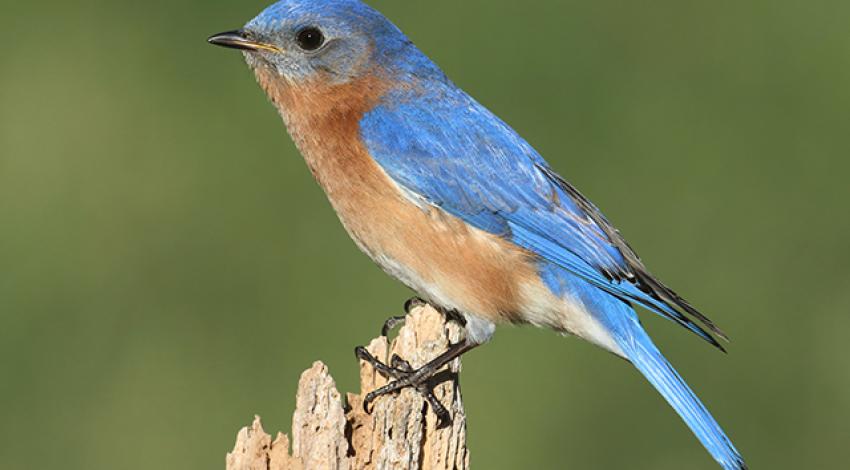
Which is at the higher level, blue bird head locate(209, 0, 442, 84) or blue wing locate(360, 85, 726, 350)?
blue bird head locate(209, 0, 442, 84)

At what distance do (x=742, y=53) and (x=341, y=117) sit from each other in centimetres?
355

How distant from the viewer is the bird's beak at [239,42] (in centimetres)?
711

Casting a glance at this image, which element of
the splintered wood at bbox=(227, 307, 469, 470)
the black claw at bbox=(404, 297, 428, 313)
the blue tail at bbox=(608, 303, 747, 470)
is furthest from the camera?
the black claw at bbox=(404, 297, 428, 313)

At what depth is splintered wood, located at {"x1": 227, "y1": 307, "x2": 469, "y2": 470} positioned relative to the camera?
5.60 m

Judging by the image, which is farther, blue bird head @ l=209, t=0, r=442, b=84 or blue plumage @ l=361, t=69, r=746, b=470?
blue bird head @ l=209, t=0, r=442, b=84

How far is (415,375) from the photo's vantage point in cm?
629

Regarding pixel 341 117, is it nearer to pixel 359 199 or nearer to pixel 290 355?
pixel 359 199

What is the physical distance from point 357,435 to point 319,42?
80.9 inches

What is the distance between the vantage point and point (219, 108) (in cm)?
944

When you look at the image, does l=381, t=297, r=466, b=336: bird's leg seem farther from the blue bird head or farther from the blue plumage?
Result: the blue bird head

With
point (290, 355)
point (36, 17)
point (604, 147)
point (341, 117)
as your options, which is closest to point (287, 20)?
point (341, 117)

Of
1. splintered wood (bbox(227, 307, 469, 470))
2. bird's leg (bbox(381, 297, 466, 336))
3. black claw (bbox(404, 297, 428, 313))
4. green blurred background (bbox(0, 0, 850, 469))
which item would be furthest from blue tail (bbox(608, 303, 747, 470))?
green blurred background (bbox(0, 0, 850, 469))

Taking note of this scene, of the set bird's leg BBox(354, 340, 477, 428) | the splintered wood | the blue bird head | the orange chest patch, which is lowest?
the splintered wood

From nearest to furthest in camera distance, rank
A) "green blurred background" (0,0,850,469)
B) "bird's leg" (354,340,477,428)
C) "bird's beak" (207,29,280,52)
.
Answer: "bird's leg" (354,340,477,428)
"bird's beak" (207,29,280,52)
"green blurred background" (0,0,850,469)
